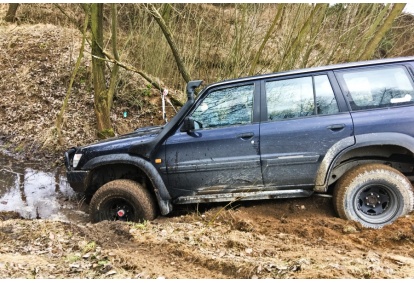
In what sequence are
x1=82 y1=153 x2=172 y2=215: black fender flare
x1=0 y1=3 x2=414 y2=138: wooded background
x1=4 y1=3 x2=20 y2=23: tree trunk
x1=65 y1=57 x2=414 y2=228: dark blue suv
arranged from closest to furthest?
x1=65 y1=57 x2=414 y2=228: dark blue suv
x1=82 y1=153 x2=172 y2=215: black fender flare
x1=0 y1=3 x2=414 y2=138: wooded background
x1=4 y1=3 x2=20 y2=23: tree trunk

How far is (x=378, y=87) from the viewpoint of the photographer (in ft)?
13.7

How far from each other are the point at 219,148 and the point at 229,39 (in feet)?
23.9

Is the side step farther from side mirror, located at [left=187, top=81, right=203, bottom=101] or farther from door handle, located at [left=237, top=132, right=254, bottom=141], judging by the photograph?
side mirror, located at [left=187, top=81, right=203, bottom=101]

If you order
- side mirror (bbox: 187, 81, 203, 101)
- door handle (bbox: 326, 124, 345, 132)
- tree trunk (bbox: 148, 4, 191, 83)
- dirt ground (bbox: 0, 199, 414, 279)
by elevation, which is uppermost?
tree trunk (bbox: 148, 4, 191, 83)

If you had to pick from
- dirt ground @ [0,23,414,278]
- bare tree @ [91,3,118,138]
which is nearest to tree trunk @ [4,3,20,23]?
bare tree @ [91,3,118,138]

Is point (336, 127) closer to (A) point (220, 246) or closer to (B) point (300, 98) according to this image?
(B) point (300, 98)

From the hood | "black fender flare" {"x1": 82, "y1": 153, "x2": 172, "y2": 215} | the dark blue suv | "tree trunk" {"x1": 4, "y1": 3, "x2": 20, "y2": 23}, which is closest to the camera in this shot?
the dark blue suv

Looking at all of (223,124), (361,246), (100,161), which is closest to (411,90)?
(361,246)

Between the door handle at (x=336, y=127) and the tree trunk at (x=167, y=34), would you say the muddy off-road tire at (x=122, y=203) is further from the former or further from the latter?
the tree trunk at (x=167, y=34)

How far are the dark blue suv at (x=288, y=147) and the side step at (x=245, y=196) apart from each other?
0.04 ft

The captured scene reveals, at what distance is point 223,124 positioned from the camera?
4438 millimetres

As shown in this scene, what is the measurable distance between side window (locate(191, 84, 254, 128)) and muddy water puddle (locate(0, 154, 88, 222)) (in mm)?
2383

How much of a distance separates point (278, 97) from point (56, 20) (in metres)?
12.4

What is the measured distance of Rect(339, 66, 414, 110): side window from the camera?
13.5 feet
